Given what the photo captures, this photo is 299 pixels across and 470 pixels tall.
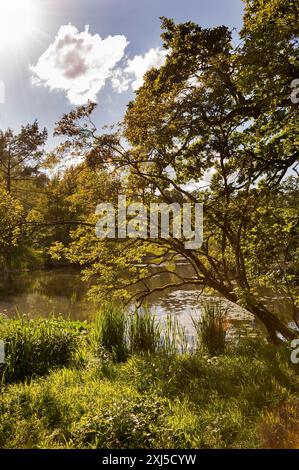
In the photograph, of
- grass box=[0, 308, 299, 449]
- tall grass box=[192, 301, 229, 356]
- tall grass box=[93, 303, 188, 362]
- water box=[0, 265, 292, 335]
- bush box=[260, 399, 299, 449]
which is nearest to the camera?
bush box=[260, 399, 299, 449]

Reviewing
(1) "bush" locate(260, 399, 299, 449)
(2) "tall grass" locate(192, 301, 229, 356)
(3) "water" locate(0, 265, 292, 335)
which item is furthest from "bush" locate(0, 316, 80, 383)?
(3) "water" locate(0, 265, 292, 335)

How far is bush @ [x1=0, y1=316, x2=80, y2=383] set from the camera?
6086 mm

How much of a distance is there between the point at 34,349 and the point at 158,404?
3.33 metres

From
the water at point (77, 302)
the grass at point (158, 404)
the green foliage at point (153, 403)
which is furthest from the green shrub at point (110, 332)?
the water at point (77, 302)

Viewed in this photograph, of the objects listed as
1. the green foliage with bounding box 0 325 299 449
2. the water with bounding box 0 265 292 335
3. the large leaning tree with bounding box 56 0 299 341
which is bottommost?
the water with bounding box 0 265 292 335

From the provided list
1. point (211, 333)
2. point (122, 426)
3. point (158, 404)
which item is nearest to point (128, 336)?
point (211, 333)

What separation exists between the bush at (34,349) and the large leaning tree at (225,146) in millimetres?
1887

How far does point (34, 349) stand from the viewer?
6.64 metres

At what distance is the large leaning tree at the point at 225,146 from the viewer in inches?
260

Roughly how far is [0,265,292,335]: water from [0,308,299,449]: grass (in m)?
5.86

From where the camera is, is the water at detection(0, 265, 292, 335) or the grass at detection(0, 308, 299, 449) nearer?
the grass at detection(0, 308, 299, 449)

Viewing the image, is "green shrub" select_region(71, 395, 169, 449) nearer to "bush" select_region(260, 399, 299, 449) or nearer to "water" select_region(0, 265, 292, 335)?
"bush" select_region(260, 399, 299, 449)

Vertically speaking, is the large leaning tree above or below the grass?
above

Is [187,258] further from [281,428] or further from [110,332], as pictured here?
[281,428]
